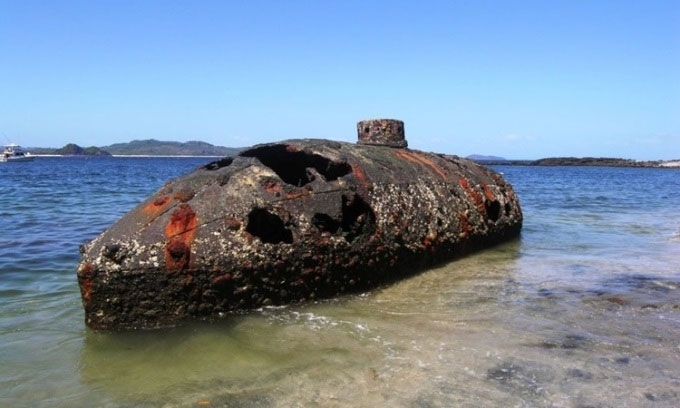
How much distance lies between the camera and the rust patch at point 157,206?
4.50 meters

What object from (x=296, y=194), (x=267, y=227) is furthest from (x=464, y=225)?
(x=267, y=227)

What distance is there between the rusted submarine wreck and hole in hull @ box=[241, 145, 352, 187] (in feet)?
0.04

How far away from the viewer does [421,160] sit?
7098mm

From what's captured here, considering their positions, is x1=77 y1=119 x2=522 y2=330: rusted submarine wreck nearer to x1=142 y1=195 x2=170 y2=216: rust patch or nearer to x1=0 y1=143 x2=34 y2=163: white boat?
x1=142 y1=195 x2=170 y2=216: rust patch

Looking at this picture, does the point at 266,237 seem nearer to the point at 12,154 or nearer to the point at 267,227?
the point at 267,227

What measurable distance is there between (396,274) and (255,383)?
2.55m

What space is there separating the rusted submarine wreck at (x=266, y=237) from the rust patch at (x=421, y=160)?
32 cm

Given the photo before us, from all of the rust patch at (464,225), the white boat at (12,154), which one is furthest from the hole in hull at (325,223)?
A: the white boat at (12,154)

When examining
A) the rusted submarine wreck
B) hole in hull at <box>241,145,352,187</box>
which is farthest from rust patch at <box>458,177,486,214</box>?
hole in hull at <box>241,145,352,187</box>

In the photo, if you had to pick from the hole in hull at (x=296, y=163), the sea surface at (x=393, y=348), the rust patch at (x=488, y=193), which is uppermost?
the hole in hull at (x=296, y=163)

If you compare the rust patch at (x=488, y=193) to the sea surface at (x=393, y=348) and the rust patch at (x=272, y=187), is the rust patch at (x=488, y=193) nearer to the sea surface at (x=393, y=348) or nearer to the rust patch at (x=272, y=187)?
the sea surface at (x=393, y=348)

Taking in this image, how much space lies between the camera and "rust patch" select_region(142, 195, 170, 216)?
14.8ft

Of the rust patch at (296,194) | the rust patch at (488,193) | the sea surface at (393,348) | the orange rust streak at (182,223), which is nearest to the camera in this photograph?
the sea surface at (393,348)

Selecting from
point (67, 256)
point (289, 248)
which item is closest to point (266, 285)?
point (289, 248)
